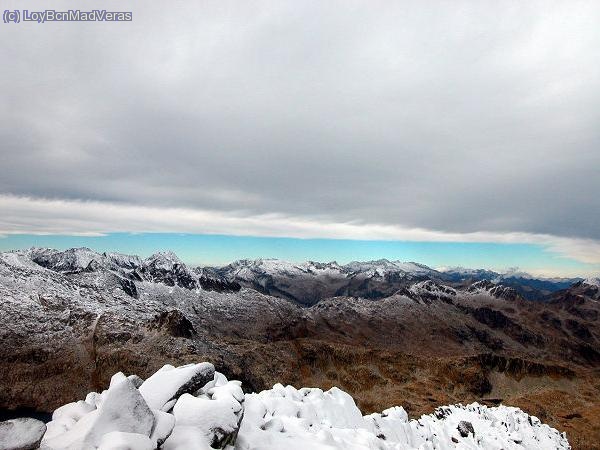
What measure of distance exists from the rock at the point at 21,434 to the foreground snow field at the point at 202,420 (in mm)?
30

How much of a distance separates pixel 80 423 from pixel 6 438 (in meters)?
3.34

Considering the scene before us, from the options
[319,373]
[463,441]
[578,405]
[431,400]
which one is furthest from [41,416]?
[578,405]

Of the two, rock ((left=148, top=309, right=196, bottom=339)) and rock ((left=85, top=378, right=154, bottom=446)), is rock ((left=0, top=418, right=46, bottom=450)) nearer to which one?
rock ((left=85, top=378, right=154, bottom=446))

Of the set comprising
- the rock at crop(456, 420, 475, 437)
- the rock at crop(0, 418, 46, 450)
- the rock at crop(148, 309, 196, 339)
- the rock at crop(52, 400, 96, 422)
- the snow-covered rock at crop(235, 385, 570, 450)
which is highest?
the rock at crop(0, 418, 46, 450)

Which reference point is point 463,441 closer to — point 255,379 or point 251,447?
point 251,447

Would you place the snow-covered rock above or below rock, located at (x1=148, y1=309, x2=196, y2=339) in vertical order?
above

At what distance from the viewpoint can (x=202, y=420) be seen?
16938mm

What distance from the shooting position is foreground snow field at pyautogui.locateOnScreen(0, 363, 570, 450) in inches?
562

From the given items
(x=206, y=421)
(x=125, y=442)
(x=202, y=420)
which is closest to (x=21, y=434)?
(x=125, y=442)

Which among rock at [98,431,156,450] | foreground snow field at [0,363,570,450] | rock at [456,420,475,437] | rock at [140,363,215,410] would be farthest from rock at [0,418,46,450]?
rock at [456,420,475,437]

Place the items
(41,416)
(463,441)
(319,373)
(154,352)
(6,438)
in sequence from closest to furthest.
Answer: (6,438) → (463,441) → (41,416) → (154,352) → (319,373)

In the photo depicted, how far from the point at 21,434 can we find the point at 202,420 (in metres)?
6.76

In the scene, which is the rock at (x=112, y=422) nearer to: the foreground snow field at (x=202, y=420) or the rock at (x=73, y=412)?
the foreground snow field at (x=202, y=420)

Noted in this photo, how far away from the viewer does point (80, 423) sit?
15.7 m
